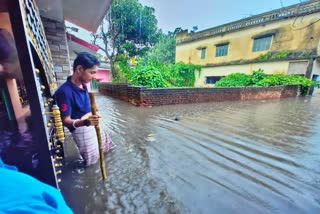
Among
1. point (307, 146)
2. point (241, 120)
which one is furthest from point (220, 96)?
point (307, 146)

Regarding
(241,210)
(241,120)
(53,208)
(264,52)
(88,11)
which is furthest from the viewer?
(264,52)

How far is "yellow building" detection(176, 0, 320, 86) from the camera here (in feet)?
40.9

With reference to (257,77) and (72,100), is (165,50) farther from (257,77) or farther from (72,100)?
(72,100)

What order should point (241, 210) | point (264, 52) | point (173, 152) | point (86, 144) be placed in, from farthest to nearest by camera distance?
point (264, 52)
point (173, 152)
point (86, 144)
point (241, 210)

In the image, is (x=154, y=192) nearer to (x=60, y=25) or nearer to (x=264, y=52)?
(x=60, y=25)

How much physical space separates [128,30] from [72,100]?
13686 millimetres

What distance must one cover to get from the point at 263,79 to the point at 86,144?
13.5 meters

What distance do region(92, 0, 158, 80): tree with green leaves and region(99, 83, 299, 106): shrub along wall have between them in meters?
5.40

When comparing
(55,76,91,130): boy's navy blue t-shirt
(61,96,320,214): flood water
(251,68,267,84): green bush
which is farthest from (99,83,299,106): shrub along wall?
(55,76,91,130): boy's navy blue t-shirt

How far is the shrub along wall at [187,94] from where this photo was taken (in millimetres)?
6703

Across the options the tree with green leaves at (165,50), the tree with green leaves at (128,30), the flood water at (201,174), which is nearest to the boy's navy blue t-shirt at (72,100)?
the flood water at (201,174)

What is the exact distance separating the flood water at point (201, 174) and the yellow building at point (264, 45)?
1092 centimetres

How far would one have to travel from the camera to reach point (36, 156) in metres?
1.23

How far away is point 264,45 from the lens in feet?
49.1
